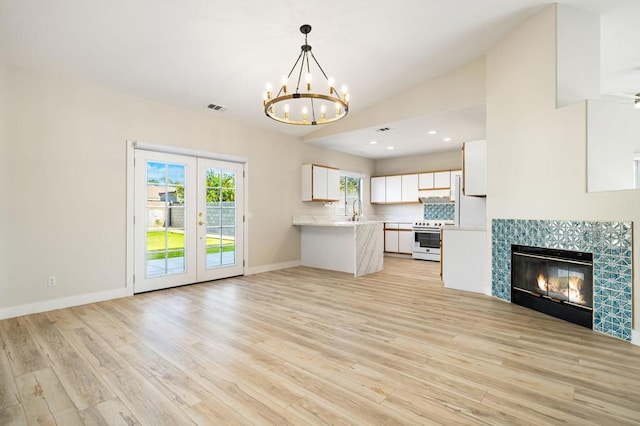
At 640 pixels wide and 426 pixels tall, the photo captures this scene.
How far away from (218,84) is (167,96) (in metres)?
0.82

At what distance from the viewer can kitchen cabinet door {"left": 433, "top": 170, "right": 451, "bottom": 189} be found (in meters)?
7.75

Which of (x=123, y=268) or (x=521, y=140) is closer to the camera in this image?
(x=521, y=140)

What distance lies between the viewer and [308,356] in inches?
100

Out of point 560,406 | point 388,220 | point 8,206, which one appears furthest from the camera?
point 388,220

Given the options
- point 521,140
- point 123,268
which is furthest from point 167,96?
point 521,140

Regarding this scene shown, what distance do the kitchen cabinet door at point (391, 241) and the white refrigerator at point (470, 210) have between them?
9.47 feet

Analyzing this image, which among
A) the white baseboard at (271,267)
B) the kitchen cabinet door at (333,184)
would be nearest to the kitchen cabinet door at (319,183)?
the kitchen cabinet door at (333,184)

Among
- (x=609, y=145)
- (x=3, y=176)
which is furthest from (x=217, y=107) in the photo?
(x=609, y=145)

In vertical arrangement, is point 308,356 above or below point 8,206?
below

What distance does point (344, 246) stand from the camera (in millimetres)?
6156

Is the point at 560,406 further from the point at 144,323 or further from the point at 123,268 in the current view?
the point at 123,268

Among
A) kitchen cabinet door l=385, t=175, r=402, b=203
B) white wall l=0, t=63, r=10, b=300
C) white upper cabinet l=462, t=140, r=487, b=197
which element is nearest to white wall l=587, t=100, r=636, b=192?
white upper cabinet l=462, t=140, r=487, b=197

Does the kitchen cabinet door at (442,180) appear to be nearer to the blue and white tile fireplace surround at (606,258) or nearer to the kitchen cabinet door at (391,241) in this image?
the kitchen cabinet door at (391,241)

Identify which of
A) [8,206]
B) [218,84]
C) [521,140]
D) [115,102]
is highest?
[218,84]
